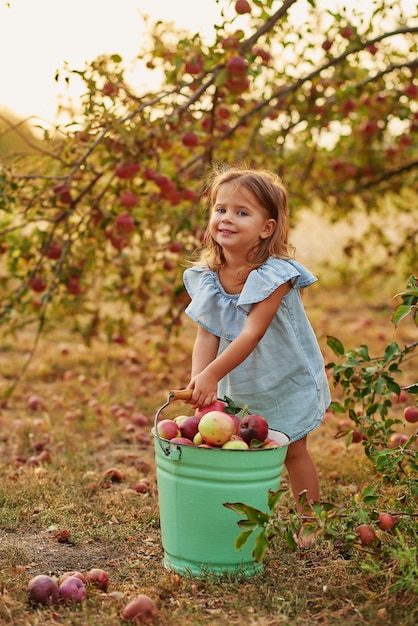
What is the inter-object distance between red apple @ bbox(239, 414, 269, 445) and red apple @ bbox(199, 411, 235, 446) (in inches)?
3.1

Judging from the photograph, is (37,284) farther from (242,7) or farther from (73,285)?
(242,7)

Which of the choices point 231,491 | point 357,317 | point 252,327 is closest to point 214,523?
point 231,491

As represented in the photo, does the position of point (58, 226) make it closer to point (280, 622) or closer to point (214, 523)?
point (214, 523)

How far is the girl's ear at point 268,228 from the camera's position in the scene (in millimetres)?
2756

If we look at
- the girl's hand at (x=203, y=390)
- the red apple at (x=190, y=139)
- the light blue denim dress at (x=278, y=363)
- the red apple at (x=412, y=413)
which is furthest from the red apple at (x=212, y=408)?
the red apple at (x=190, y=139)

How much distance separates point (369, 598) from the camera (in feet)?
7.21

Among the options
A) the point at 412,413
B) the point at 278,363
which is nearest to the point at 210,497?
the point at 278,363

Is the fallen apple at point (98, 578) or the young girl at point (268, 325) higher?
the young girl at point (268, 325)

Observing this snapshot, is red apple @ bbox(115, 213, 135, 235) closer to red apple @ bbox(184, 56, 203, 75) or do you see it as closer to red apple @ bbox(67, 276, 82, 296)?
red apple @ bbox(67, 276, 82, 296)

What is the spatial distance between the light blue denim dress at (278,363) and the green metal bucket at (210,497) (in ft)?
1.19

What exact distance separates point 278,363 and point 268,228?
0.46 metres

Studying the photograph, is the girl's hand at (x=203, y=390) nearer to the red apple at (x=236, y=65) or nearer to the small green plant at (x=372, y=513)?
the small green plant at (x=372, y=513)

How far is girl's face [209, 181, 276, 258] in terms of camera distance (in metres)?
2.69

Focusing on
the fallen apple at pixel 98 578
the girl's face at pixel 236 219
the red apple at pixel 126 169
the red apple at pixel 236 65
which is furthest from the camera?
Result: the red apple at pixel 126 169
